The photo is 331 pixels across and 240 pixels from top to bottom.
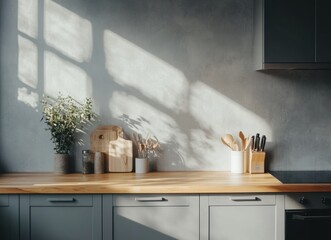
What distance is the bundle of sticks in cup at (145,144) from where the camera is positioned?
12.0ft

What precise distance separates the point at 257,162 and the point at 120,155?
42.7 inches

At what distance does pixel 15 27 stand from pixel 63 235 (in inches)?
68.1

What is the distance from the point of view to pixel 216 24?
3730 millimetres

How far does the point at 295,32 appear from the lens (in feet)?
11.1

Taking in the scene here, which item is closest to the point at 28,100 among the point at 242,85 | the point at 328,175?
the point at 242,85

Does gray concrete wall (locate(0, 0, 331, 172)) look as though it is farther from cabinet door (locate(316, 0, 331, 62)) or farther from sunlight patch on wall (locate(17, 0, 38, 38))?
cabinet door (locate(316, 0, 331, 62))

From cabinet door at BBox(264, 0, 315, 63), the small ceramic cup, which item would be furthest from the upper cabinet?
the small ceramic cup

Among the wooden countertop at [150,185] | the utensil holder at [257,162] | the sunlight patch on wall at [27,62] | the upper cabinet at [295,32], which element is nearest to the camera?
the wooden countertop at [150,185]

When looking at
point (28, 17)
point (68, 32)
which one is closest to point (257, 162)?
point (68, 32)

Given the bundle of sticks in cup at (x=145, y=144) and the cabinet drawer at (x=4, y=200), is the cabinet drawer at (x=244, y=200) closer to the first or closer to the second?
the bundle of sticks in cup at (x=145, y=144)

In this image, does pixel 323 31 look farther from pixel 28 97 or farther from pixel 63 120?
pixel 28 97

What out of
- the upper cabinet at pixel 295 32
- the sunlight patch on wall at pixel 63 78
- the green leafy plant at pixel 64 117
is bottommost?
the green leafy plant at pixel 64 117

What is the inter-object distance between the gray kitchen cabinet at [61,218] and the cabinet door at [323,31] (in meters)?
1.91

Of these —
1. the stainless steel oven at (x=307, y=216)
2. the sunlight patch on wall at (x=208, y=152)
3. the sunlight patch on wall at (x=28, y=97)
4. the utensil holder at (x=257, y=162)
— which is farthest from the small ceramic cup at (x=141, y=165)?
the stainless steel oven at (x=307, y=216)
